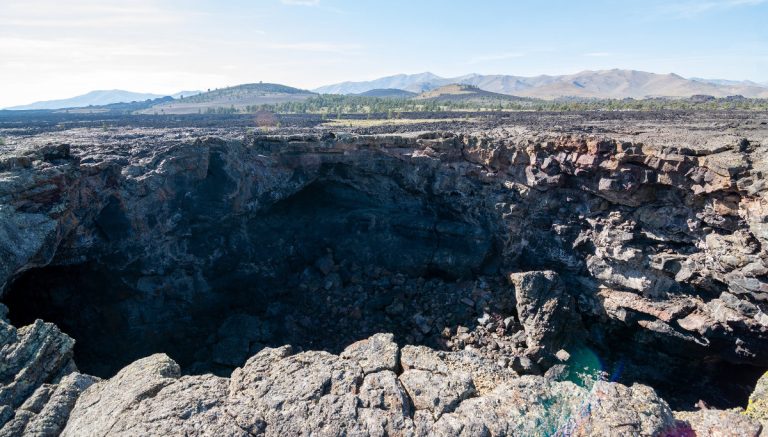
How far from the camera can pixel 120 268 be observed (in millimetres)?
17766

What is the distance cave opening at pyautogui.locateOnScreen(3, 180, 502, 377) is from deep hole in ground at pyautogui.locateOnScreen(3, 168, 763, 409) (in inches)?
1.9

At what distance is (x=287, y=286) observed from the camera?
2089cm

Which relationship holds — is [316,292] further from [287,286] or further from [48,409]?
[48,409]

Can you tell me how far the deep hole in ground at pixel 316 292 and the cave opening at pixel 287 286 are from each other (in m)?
0.05

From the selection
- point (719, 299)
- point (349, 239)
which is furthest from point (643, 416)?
point (349, 239)

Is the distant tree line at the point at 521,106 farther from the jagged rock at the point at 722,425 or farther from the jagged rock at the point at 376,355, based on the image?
the jagged rock at the point at 376,355

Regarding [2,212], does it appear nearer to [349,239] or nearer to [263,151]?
[263,151]

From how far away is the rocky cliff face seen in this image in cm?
869

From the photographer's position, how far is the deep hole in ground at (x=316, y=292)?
1689cm

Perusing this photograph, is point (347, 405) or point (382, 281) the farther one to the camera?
point (382, 281)

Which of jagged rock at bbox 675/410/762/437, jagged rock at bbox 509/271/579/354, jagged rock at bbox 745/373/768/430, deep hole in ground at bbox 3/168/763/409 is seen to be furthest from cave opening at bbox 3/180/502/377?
jagged rock at bbox 675/410/762/437


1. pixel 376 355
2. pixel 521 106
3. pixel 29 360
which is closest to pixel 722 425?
pixel 376 355

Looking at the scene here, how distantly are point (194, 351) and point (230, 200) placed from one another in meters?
6.45

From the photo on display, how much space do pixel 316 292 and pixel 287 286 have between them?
1.50 m
